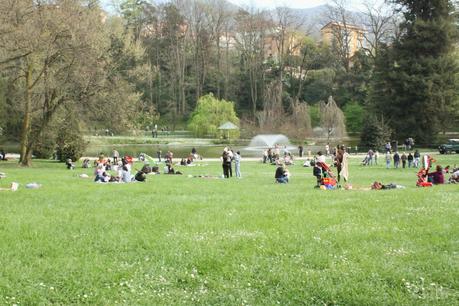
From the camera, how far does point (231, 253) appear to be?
7.84 meters

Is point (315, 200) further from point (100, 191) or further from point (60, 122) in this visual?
point (60, 122)

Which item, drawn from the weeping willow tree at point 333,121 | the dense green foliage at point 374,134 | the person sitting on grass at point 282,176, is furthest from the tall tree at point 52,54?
the weeping willow tree at point 333,121

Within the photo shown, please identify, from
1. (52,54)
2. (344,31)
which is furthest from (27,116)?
(344,31)

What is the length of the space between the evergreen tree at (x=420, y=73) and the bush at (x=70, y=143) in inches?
1360

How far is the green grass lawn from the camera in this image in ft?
20.7

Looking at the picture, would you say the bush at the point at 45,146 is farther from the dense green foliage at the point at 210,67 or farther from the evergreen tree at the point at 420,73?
the evergreen tree at the point at 420,73

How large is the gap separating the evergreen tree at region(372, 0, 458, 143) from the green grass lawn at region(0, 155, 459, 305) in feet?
150

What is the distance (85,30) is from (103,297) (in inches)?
1015

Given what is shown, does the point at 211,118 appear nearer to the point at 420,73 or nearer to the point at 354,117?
the point at 354,117

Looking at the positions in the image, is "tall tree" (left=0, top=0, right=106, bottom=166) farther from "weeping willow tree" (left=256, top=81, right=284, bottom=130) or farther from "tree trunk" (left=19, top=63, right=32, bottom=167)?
"weeping willow tree" (left=256, top=81, right=284, bottom=130)

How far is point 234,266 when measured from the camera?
7230 mm

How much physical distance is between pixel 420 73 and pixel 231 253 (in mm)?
52810

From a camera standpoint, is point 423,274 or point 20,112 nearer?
point 423,274

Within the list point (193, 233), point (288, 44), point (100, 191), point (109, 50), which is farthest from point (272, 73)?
point (193, 233)
